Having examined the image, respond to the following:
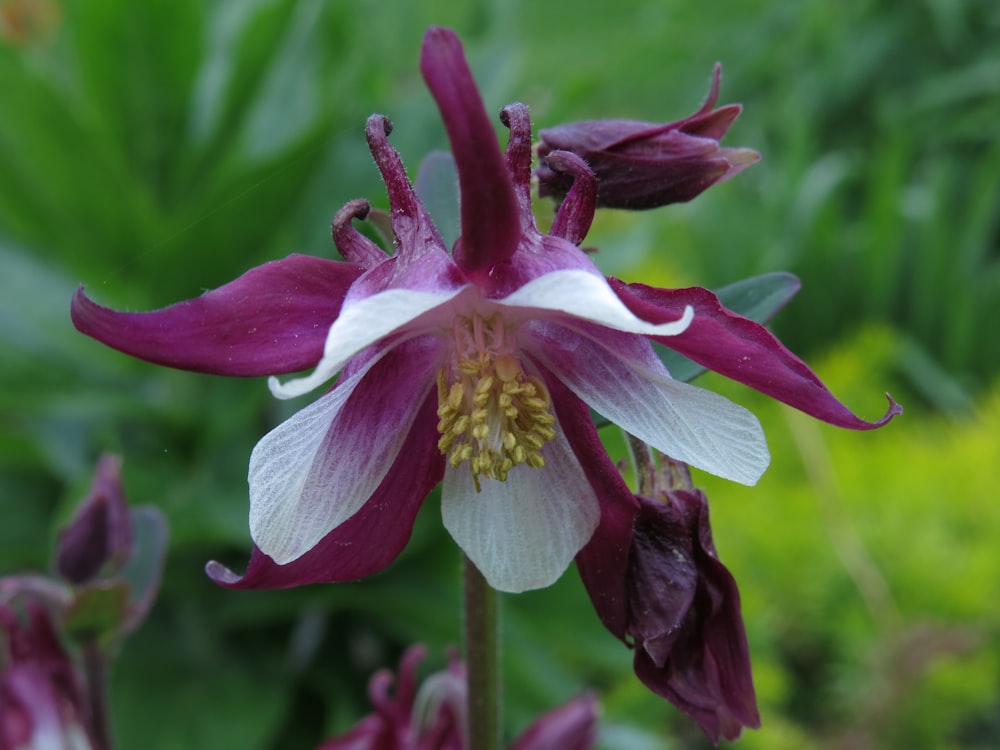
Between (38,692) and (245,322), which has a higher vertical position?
(245,322)

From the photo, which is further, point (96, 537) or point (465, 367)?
point (96, 537)

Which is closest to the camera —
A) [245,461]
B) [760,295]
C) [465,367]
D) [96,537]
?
[465,367]

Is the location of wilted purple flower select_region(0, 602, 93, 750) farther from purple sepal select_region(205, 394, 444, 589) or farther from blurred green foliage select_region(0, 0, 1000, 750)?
blurred green foliage select_region(0, 0, 1000, 750)

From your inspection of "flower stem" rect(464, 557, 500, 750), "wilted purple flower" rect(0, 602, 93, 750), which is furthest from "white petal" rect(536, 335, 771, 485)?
"wilted purple flower" rect(0, 602, 93, 750)

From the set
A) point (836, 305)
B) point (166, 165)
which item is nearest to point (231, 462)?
point (166, 165)

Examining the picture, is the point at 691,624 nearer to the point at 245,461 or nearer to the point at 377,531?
the point at 377,531

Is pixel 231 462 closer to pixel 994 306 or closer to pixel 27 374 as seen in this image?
pixel 27 374

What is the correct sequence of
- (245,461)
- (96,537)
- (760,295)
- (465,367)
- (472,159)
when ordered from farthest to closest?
(245,461)
(96,537)
(760,295)
(465,367)
(472,159)

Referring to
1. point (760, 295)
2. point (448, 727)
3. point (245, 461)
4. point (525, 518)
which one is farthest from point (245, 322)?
point (245, 461)
